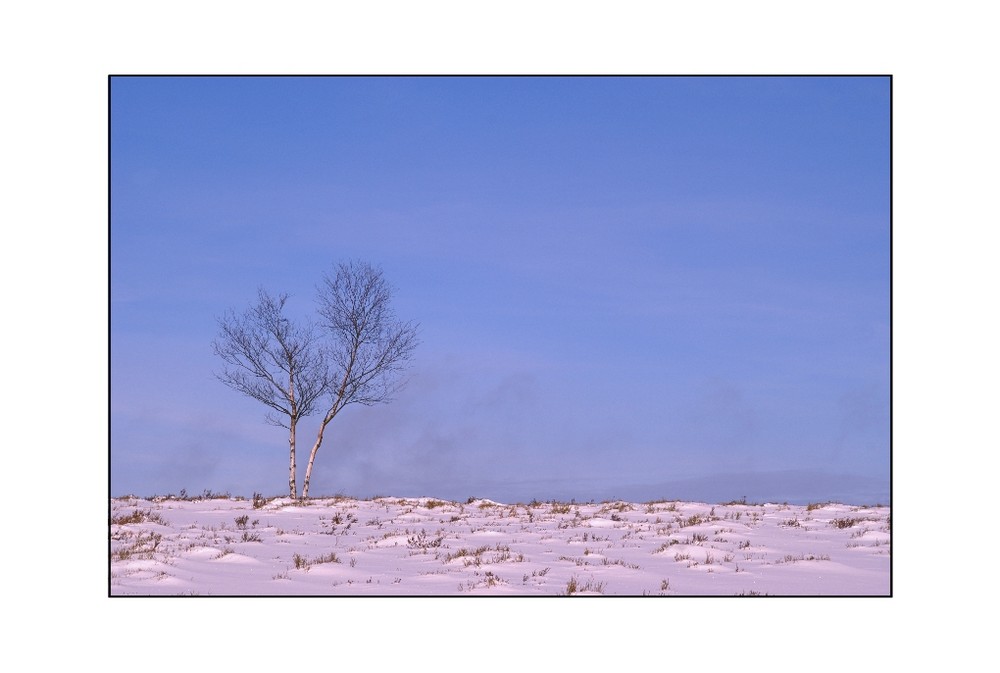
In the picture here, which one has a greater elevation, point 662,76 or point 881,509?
point 662,76

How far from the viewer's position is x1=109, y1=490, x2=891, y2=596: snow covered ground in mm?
12125

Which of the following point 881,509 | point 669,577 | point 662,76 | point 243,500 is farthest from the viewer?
point 243,500

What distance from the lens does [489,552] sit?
590 inches

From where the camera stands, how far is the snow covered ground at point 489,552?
39.8 feet

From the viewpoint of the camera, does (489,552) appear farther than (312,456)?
No

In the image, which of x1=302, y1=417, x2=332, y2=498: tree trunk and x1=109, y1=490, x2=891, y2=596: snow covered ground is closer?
x1=109, y1=490, x2=891, y2=596: snow covered ground

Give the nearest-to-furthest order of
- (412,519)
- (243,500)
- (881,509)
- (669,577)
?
(669,577), (412,519), (881,509), (243,500)

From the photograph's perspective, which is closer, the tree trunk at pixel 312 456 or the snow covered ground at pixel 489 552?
the snow covered ground at pixel 489 552
